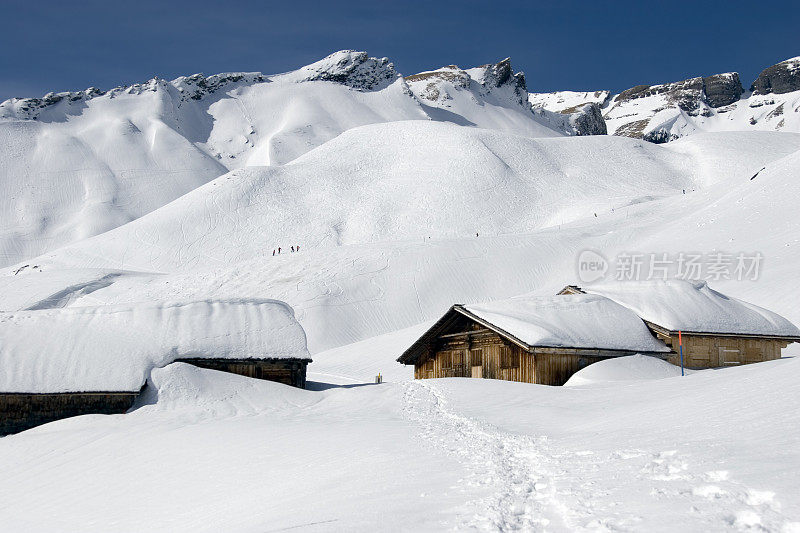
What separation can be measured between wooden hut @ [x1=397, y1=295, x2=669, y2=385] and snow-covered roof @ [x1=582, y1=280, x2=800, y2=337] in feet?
3.68

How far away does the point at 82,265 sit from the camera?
75.9m

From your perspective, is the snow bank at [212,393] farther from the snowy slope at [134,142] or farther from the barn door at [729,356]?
the snowy slope at [134,142]

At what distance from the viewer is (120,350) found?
19859 mm

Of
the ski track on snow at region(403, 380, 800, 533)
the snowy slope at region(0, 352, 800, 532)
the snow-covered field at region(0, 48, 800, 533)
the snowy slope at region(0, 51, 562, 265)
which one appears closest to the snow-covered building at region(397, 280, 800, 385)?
the snow-covered field at region(0, 48, 800, 533)

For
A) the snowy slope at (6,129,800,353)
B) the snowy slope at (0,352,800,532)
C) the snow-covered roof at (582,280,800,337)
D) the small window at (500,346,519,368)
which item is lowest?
the snowy slope at (0,352,800,532)

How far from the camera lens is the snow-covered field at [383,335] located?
7.62 metres

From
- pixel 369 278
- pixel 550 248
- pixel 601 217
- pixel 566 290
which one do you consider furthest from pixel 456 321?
pixel 601 217

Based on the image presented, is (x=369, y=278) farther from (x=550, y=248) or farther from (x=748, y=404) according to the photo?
(x=748, y=404)

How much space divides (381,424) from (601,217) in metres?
61.0

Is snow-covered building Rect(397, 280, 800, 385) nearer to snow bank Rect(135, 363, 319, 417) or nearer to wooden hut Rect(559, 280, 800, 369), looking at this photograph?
wooden hut Rect(559, 280, 800, 369)

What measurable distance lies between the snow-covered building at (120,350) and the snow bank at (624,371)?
8.66 meters

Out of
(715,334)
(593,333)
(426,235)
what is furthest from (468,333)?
(426,235)

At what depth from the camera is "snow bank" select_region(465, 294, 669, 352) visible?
2319 cm

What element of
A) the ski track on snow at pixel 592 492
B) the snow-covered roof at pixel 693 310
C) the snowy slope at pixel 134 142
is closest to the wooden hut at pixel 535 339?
the snow-covered roof at pixel 693 310
